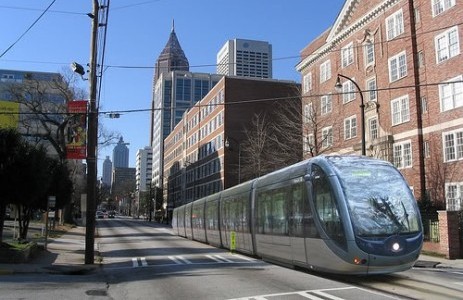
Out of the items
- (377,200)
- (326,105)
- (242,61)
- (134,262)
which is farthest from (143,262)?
(326,105)

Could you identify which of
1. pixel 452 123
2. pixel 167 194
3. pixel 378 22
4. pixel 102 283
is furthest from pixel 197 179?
pixel 102 283

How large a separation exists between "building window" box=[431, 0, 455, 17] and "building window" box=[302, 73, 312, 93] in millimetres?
18730

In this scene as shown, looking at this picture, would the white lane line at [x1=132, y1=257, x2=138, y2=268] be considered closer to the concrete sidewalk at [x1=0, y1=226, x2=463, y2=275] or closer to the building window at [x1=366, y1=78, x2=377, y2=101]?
the concrete sidewalk at [x1=0, y1=226, x2=463, y2=275]

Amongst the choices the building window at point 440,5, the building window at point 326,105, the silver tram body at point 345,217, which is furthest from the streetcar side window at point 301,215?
the building window at point 326,105

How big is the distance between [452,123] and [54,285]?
2641 centimetres

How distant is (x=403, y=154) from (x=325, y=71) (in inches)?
578

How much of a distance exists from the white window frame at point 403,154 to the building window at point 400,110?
165 centimetres

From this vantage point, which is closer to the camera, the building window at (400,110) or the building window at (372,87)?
the building window at (400,110)

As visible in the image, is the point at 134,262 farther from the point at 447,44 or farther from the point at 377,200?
the point at 447,44

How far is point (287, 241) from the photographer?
16.4 metres

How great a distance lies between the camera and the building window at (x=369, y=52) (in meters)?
41.2

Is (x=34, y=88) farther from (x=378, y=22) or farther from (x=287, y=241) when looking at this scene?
(x=287, y=241)

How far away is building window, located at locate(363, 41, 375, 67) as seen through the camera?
41.2 metres

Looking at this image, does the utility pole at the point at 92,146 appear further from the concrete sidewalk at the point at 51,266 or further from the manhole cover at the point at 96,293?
the manhole cover at the point at 96,293
